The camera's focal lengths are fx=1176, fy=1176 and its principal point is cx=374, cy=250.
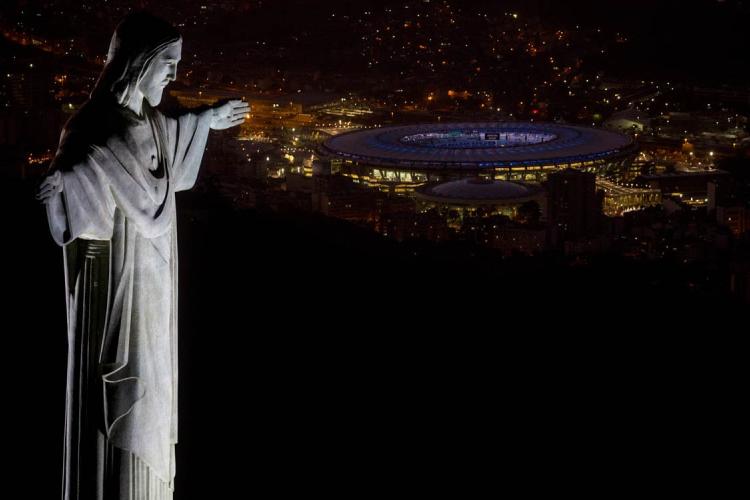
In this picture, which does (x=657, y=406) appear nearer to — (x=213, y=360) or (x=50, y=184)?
(x=213, y=360)

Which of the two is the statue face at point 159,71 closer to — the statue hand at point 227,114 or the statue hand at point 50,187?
the statue hand at point 227,114

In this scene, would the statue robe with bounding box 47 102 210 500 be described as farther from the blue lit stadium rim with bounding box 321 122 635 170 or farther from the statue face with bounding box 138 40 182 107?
Result: the blue lit stadium rim with bounding box 321 122 635 170

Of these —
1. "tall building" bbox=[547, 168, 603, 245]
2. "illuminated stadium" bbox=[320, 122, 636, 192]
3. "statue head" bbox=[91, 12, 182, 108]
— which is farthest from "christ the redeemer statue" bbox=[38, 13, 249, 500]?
"illuminated stadium" bbox=[320, 122, 636, 192]

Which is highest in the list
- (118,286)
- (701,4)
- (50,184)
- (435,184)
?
(701,4)

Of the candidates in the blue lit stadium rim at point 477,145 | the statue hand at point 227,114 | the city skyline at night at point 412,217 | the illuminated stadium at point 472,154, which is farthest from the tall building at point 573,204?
the statue hand at point 227,114

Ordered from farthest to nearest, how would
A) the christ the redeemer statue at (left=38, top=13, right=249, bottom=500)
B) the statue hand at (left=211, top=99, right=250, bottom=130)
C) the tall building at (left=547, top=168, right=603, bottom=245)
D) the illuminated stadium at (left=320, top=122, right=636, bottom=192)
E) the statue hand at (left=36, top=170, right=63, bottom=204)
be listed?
the illuminated stadium at (left=320, top=122, right=636, bottom=192)
the tall building at (left=547, top=168, right=603, bottom=245)
the statue hand at (left=211, top=99, right=250, bottom=130)
the christ the redeemer statue at (left=38, top=13, right=249, bottom=500)
the statue hand at (left=36, top=170, right=63, bottom=204)

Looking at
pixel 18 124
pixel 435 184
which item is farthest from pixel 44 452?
pixel 435 184
